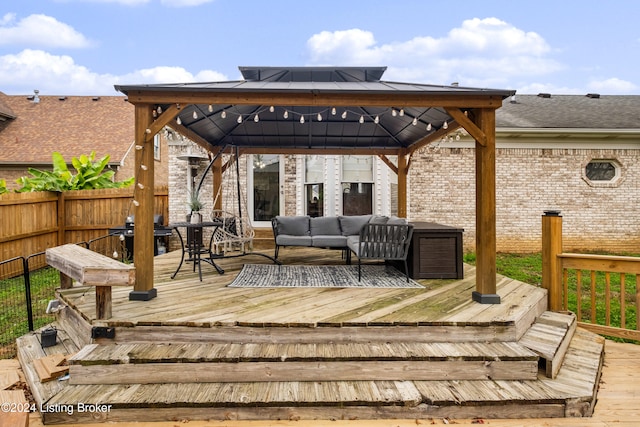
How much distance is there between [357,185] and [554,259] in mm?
4976

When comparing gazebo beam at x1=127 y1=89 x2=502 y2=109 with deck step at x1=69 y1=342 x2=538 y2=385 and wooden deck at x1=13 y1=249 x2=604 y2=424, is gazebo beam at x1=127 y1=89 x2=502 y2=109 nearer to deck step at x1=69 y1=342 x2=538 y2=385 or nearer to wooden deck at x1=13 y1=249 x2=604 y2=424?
wooden deck at x1=13 y1=249 x2=604 y2=424

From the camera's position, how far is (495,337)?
3164 mm

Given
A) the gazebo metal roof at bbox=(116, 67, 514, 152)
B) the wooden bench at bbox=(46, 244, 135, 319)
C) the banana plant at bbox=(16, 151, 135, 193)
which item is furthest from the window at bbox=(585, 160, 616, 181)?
the banana plant at bbox=(16, 151, 135, 193)

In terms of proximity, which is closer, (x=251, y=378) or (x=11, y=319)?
(x=251, y=378)

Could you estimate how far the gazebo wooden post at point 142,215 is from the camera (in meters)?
3.76

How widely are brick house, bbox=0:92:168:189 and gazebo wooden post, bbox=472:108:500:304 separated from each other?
37.2ft

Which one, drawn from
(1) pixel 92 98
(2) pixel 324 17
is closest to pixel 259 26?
(2) pixel 324 17

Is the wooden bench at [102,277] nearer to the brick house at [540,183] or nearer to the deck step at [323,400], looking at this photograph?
the deck step at [323,400]

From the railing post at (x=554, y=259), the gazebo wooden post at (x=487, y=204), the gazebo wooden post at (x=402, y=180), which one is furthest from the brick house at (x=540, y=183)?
the gazebo wooden post at (x=487, y=204)

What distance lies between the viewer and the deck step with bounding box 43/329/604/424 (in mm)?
2508

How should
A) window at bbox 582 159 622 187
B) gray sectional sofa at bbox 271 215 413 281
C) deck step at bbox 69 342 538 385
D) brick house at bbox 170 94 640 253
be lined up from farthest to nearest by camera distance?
window at bbox 582 159 622 187 → brick house at bbox 170 94 640 253 → gray sectional sofa at bbox 271 215 413 281 → deck step at bbox 69 342 538 385

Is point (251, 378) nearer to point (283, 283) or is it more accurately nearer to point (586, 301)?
point (283, 283)

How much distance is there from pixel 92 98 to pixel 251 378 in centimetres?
1575

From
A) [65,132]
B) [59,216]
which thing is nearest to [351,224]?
[59,216]
